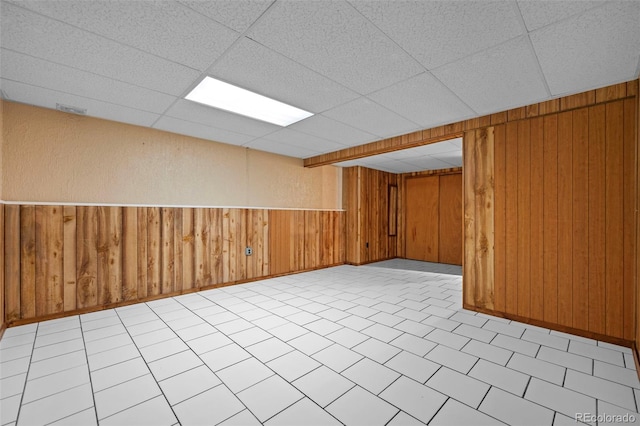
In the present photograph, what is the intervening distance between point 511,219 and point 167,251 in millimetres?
4710

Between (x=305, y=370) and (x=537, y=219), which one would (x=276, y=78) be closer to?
(x=305, y=370)

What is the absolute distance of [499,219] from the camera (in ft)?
11.3

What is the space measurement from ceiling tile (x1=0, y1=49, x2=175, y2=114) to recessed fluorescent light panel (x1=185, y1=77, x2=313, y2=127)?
1.31 ft

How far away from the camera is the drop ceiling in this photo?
175 cm

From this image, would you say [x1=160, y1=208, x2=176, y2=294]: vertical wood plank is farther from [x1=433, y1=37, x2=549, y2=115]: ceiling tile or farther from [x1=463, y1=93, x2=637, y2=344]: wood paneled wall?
[x1=463, y1=93, x2=637, y2=344]: wood paneled wall

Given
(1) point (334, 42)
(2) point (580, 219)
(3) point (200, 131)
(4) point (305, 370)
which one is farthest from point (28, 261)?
(2) point (580, 219)

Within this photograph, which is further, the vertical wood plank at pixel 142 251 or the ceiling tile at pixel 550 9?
the vertical wood plank at pixel 142 251

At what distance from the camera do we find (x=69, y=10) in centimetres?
174

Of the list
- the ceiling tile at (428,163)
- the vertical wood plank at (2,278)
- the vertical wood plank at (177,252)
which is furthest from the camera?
the ceiling tile at (428,163)

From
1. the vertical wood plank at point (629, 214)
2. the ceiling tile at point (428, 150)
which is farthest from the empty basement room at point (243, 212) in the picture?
the ceiling tile at point (428, 150)

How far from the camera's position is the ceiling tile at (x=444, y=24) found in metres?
1.70

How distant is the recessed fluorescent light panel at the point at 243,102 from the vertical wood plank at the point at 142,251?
1.94 meters

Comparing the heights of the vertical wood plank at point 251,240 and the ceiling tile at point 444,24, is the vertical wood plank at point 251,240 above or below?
below

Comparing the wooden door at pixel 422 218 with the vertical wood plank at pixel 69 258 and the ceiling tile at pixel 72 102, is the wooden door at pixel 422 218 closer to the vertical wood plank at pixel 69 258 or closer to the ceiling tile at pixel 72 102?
the ceiling tile at pixel 72 102
